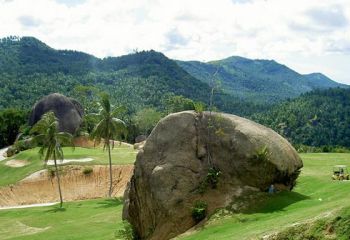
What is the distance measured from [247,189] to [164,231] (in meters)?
4.87

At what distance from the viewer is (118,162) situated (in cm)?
6253

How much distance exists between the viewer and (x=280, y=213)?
69.8 ft

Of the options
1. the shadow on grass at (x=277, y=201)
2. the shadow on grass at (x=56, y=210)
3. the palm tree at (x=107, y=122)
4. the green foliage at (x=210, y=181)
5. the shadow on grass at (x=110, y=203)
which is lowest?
the shadow on grass at (x=56, y=210)

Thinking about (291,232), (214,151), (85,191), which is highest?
(214,151)

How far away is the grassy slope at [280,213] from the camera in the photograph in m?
17.5

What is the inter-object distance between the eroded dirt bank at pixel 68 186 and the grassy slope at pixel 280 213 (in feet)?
115

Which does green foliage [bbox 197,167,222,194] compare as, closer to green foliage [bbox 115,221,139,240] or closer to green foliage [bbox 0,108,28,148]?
green foliage [bbox 115,221,139,240]

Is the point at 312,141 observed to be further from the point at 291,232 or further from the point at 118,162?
the point at 291,232

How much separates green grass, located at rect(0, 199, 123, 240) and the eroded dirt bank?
7.85 m

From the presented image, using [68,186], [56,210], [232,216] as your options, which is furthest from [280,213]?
[68,186]

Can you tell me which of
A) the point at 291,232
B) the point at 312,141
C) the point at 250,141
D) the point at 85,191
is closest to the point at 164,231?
the point at 250,141

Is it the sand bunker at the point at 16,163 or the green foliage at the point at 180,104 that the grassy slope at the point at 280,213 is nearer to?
the green foliage at the point at 180,104

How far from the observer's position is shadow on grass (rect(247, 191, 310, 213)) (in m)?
22.5

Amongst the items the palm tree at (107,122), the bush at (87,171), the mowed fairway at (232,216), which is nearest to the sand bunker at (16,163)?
the bush at (87,171)
